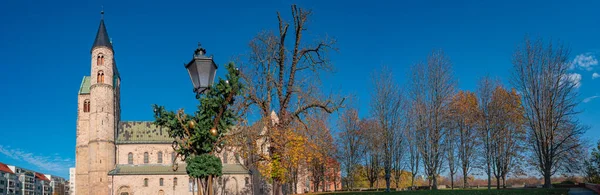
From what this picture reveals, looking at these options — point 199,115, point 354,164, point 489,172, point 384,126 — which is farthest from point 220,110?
point 354,164

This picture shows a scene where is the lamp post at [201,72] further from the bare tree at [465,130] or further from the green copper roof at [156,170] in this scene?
the green copper roof at [156,170]

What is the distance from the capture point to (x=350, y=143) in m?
49.9

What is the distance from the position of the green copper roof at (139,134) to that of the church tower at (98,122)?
1644 mm

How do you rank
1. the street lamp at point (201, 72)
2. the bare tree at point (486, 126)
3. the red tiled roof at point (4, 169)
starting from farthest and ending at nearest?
1. the red tiled roof at point (4, 169)
2. the bare tree at point (486, 126)
3. the street lamp at point (201, 72)

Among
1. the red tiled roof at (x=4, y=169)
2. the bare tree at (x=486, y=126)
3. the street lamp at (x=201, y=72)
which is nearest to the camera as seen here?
the street lamp at (x=201, y=72)

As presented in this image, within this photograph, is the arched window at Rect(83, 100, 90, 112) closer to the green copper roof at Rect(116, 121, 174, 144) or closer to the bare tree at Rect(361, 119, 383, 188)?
the green copper roof at Rect(116, 121, 174, 144)

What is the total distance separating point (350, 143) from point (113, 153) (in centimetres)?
3020

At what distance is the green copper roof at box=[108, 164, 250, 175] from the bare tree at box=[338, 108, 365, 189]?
46.5ft

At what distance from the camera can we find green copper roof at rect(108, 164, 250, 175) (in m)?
54.9

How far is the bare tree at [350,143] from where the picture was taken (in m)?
49.3

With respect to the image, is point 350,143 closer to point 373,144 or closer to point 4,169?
point 373,144

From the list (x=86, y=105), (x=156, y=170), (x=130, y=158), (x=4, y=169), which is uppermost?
(x=86, y=105)

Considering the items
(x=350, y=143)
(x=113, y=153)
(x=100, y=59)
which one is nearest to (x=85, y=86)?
(x=100, y=59)

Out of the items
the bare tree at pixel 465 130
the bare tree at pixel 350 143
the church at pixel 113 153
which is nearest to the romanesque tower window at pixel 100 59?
the church at pixel 113 153
